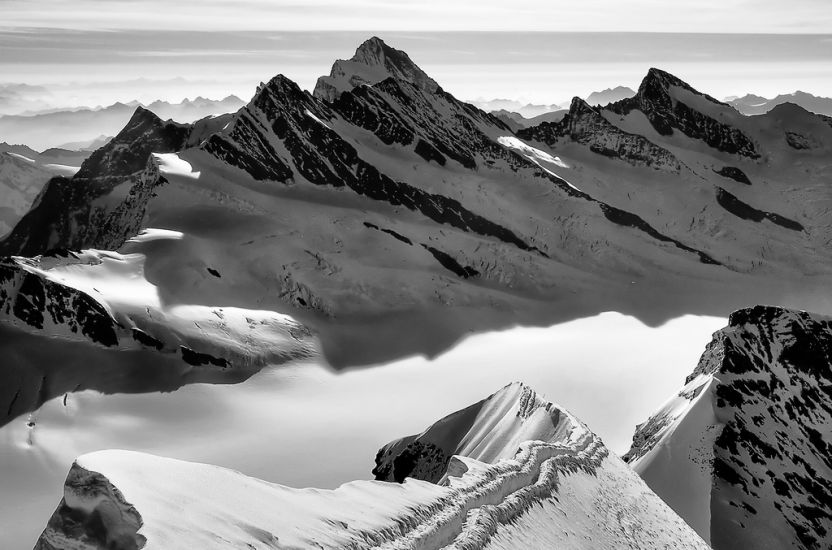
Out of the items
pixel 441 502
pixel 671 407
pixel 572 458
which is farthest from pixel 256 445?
pixel 441 502

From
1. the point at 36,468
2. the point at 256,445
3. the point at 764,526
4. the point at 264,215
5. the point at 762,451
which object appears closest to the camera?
the point at 764,526

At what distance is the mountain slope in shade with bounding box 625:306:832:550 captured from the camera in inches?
3014

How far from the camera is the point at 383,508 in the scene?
123ft

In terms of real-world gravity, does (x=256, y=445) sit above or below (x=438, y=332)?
below

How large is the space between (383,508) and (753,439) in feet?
191

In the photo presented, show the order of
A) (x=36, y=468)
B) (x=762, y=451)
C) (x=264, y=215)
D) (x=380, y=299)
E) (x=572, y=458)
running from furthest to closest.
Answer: (x=264, y=215), (x=380, y=299), (x=36, y=468), (x=762, y=451), (x=572, y=458)

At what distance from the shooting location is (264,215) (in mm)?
188250

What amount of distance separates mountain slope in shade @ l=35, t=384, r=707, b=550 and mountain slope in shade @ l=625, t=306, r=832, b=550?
23.4 meters

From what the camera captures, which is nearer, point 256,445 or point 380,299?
point 256,445

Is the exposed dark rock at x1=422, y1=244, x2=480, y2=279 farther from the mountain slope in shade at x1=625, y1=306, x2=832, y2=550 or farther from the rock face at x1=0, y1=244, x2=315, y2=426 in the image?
the mountain slope in shade at x1=625, y1=306, x2=832, y2=550

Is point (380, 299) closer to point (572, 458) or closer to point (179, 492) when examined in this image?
point (572, 458)

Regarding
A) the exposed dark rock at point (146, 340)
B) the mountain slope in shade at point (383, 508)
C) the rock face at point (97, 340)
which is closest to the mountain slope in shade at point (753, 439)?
the mountain slope in shade at point (383, 508)

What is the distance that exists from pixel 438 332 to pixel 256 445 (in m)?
60.3

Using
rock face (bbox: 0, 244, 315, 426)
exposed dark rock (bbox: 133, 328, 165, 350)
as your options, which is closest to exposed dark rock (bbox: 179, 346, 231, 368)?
rock face (bbox: 0, 244, 315, 426)
